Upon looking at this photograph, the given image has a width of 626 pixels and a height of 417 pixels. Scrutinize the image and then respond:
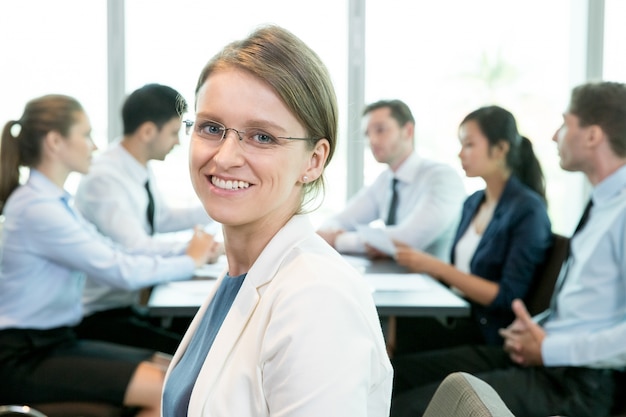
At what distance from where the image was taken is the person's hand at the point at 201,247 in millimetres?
3195

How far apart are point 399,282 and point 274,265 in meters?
1.79

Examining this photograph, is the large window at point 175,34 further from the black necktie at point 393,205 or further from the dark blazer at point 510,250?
the dark blazer at point 510,250

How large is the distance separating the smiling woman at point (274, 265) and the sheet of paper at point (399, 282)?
4.93 feet

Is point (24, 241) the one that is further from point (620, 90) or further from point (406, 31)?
point (406, 31)

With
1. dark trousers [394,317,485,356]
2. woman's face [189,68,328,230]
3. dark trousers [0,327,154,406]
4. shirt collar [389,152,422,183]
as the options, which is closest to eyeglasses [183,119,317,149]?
woman's face [189,68,328,230]

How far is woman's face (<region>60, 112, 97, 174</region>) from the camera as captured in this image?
2.91 m

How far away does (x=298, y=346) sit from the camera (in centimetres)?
104

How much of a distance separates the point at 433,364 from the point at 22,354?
4.25ft

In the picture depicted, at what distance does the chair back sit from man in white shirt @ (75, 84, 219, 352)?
4.10 feet

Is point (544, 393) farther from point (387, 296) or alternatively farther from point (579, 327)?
point (387, 296)

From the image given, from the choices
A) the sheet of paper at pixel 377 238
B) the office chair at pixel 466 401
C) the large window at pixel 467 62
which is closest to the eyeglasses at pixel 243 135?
the office chair at pixel 466 401

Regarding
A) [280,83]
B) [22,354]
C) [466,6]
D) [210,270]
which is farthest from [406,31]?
[280,83]

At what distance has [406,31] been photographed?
5520 millimetres

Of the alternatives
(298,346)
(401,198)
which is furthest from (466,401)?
(401,198)
